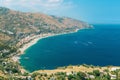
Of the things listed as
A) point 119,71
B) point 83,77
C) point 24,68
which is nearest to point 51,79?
point 83,77

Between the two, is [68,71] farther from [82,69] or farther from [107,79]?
[107,79]

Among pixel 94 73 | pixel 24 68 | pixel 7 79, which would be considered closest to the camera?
pixel 7 79

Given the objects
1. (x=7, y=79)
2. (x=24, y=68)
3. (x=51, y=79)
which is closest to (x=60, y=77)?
(x=51, y=79)

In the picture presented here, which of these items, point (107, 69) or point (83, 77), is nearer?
point (83, 77)

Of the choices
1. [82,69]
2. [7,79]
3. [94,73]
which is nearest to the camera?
[7,79]

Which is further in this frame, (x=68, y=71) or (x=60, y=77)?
(x=68, y=71)

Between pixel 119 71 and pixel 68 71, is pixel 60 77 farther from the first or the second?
pixel 119 71

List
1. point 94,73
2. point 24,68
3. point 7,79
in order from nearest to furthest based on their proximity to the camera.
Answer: point 7,79 < point 94,73 < point 24,68

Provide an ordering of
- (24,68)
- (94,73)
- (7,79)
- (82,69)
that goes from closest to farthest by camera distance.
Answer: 1. (7,79)
2. (94,73)
3. (82,69)
4. (24,68)
